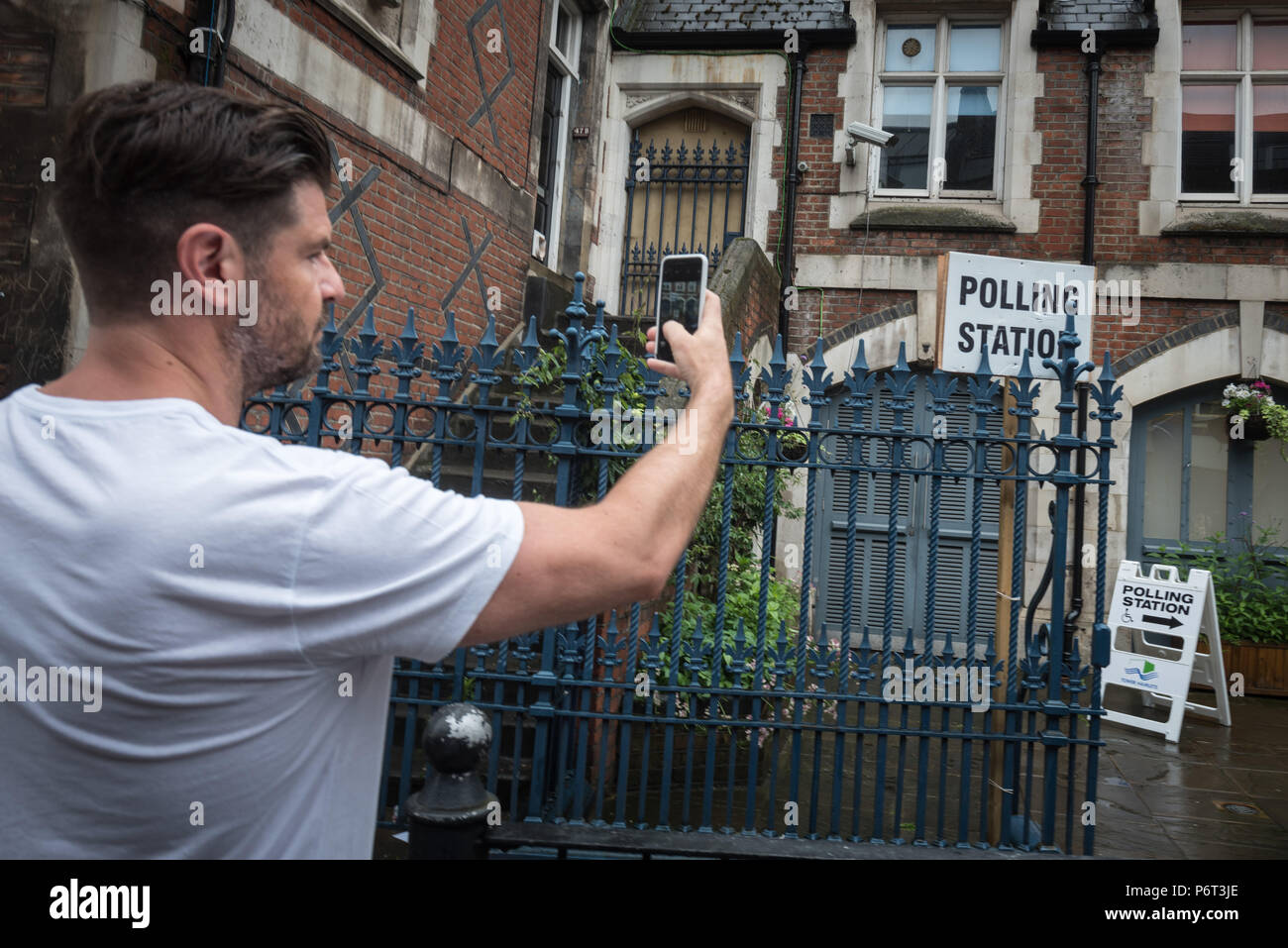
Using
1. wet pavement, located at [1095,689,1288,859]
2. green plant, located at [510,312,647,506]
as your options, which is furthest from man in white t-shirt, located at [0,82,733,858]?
wet pavement, located at [1095,689,1288,859]

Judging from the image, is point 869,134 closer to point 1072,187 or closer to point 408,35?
point 1072,187

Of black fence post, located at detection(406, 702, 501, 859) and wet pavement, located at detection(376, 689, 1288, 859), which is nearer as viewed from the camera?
black fence post, located at detection(406, 702, 501, 859)

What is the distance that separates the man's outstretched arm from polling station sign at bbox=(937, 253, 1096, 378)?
11.4ft

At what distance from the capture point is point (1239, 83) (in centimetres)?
963

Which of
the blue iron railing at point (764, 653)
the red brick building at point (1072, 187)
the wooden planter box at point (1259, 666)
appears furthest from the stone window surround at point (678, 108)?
the blue iron railing at point (764, 653)

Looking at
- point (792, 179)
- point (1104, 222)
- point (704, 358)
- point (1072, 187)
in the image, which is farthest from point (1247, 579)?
point (704, 358)

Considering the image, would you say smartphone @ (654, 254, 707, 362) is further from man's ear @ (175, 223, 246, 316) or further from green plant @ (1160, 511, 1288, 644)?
green plant @ (1160, 511, 1288, 644)

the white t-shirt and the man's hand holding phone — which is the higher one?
the man's hand holding phone

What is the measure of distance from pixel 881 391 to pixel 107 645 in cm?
964

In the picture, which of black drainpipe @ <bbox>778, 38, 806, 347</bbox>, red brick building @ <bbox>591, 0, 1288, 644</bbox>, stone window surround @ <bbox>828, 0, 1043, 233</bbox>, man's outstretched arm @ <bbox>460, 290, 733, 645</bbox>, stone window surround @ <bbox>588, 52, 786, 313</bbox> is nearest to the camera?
man's outstretched arm @ <bbox>460, 290, 733, 645</bbox>

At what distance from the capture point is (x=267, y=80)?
17.5 ft

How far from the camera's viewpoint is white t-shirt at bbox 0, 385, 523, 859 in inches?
35.6
